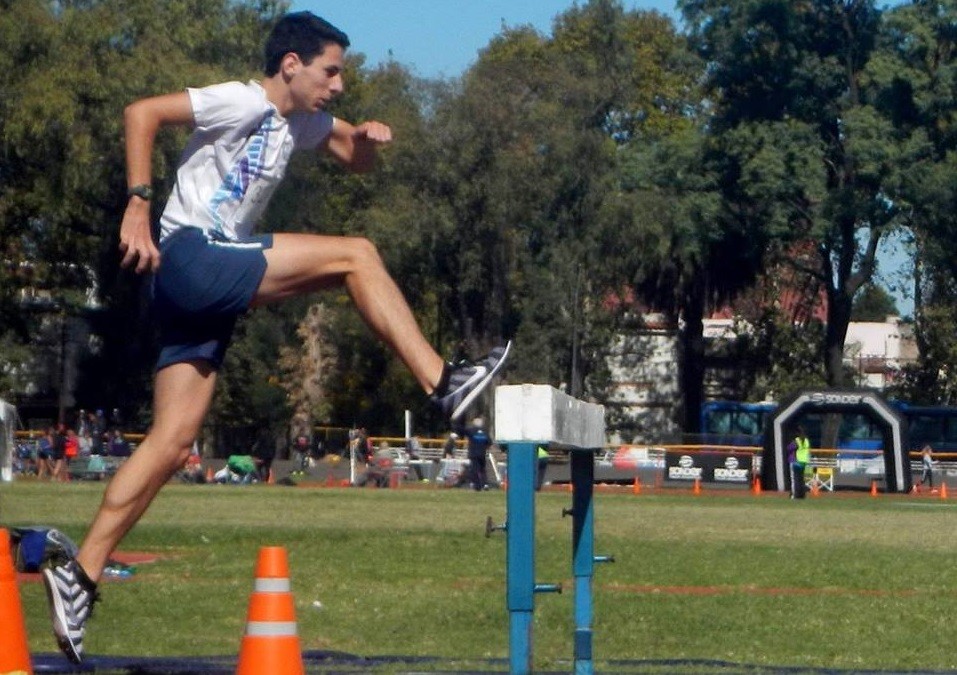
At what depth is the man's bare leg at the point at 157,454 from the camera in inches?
246

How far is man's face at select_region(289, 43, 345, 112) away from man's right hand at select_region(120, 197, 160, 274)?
70 centimetres

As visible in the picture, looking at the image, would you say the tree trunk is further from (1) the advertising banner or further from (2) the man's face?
(2) the man's face

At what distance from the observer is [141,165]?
593 centimetres

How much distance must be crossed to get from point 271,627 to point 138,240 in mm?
1357

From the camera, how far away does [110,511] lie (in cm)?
630

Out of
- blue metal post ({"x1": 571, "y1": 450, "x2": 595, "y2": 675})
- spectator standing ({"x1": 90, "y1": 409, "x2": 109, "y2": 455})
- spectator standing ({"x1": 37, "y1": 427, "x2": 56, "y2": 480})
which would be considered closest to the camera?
blue metal post ({"x1": 571, "y1": 450, "x2": 595, "y2": 675})

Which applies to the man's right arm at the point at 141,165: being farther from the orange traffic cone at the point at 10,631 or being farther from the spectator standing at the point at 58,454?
the spectator standing at the point at 58,454

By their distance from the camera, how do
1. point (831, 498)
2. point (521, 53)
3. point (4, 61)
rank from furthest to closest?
point (521, 53)
point (831, 498)
point (4, 61)

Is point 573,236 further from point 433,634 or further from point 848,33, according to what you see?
point 433,634

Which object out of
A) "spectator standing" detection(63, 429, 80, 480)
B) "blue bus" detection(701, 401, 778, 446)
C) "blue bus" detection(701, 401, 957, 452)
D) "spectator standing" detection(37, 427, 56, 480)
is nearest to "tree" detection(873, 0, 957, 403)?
"blue bus" detection(701, 401, 957, 452)

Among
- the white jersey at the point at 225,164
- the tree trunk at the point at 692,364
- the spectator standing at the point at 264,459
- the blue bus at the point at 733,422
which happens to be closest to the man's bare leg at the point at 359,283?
the white jersey at the point at 225,164

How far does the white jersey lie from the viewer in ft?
20.1

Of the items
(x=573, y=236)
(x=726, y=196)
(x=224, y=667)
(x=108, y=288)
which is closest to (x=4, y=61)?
(x=108, y=288)

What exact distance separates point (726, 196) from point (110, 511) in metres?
57.8
